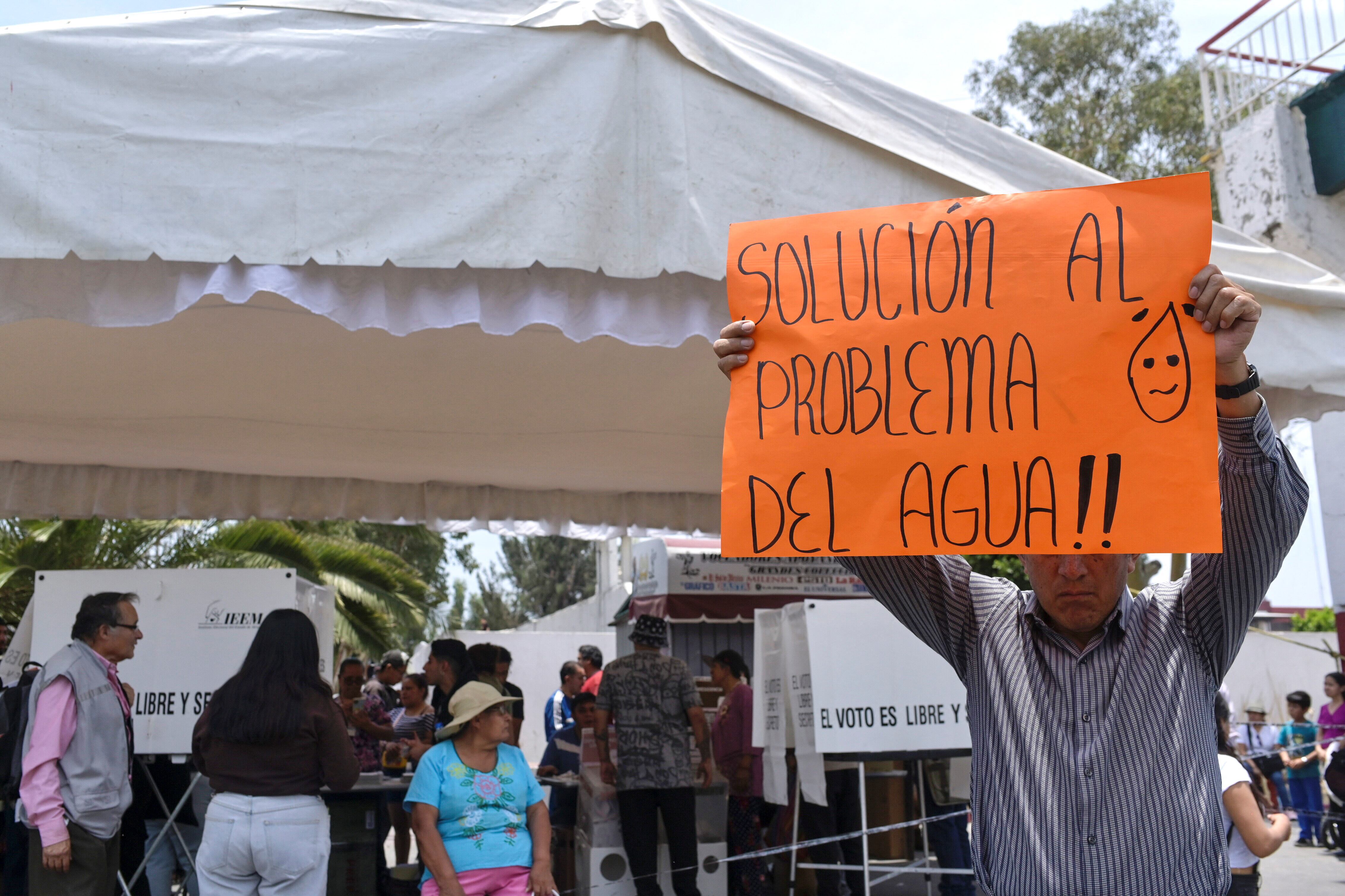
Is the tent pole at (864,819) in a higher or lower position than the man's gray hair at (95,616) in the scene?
lower

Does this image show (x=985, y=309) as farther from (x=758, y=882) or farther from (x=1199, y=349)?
(x=758, y=882)

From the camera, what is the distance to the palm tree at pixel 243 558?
12.7 metres

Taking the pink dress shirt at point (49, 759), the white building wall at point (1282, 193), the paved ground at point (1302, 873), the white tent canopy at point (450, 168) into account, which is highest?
the white building wall at point (1282, 193)

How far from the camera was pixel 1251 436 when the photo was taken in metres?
1.87

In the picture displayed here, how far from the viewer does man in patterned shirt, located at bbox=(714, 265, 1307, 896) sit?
6.15ft

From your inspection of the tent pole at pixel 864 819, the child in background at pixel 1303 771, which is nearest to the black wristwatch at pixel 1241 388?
the tent pole at pixel 864 819

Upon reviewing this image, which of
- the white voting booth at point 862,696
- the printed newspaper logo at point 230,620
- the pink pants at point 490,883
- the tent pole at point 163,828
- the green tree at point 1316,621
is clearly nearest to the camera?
the pink pants at point 490,883

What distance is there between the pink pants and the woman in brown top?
39 cm

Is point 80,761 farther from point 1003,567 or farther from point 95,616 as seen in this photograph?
point 1003,567

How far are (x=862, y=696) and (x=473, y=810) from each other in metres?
2.59

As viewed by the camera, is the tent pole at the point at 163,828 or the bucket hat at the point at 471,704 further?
the tent pole at the point at 163,828

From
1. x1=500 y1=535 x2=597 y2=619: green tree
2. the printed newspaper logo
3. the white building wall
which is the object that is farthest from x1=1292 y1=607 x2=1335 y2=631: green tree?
x1=500 y1=535 x2=597 y2=619: green tree

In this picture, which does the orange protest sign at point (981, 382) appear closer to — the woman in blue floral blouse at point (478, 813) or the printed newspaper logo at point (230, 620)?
the woman in blue floral blouse at point (478, 813)

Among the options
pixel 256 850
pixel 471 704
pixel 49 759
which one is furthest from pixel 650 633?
pixel 49 759
